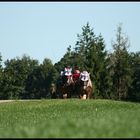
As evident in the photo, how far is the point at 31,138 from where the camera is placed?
978 cm

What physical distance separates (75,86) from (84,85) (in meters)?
1.26

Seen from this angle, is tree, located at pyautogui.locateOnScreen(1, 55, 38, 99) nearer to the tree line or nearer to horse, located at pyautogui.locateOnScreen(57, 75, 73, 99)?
the tree line

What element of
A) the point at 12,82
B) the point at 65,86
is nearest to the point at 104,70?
the point at 12,82

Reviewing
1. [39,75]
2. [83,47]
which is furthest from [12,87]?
[39,75]

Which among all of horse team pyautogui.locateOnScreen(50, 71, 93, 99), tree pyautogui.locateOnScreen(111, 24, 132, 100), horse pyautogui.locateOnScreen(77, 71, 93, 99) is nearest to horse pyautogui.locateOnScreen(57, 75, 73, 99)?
horse team pyautogui.locateOnScreen(50, 71, 93, 99)

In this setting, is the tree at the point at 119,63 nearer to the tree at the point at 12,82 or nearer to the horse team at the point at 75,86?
the tree at the point at 12,82

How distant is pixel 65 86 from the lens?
37938mm

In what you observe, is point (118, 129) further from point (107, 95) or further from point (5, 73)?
point (5, 73)

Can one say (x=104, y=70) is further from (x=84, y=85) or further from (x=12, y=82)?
(x=84, y=85)

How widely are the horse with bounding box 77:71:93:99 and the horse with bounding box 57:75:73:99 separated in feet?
2.97

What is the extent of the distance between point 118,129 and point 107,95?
64951 mm

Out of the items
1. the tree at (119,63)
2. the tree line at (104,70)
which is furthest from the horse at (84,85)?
the tree at (119,63)

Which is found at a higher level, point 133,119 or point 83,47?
point 83,47

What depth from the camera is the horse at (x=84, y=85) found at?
3603 cm
